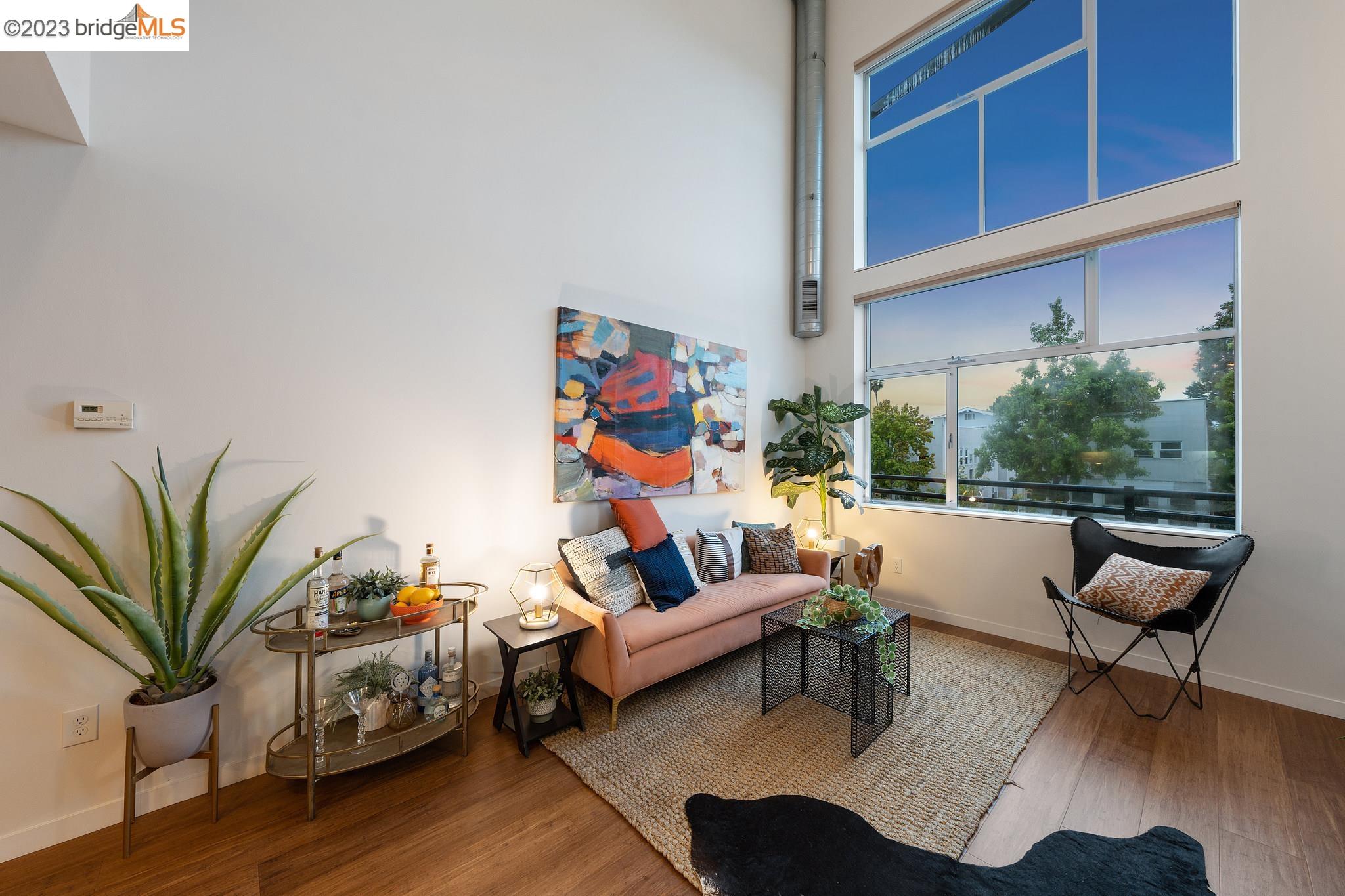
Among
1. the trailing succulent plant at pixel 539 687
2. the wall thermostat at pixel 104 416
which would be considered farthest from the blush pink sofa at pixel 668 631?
the wall thermostat at pixel 104 416

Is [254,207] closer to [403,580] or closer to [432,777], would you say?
[403,580]

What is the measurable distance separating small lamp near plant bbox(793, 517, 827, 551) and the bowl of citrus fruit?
10.5 feet

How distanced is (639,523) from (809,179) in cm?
366

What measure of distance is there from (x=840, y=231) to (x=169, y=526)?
4981mm

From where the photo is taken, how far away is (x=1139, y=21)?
3326mm

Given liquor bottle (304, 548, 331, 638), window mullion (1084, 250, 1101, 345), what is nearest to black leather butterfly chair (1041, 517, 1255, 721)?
window mullion (1084, 250, 1101, 345)

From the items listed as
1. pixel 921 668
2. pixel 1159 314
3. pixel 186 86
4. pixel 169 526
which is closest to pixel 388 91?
pixel 186 86

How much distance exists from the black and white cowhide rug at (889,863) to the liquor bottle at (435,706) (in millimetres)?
1165

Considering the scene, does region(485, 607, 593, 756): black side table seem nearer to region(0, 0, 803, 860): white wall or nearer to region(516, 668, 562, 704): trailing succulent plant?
region(516, 668, 562, 704): trailing succulent plant

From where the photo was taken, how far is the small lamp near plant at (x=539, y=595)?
7.93 feet

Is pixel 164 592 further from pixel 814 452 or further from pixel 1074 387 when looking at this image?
pixel 1074 387

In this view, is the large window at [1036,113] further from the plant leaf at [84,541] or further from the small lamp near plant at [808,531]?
the plant leaf at [84,541]

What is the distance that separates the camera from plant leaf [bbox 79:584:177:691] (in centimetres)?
153

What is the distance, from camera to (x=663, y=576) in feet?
9.57
